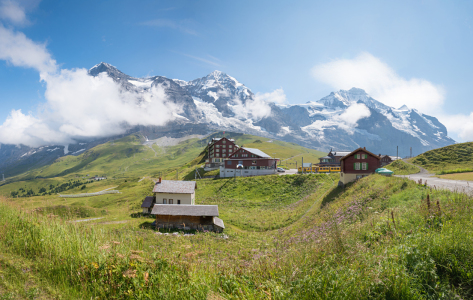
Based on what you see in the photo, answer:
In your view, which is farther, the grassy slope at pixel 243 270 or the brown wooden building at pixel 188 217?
the brown wooden building at pixel 188 217

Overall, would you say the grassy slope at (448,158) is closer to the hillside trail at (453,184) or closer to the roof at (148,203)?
the hillside trail at (453,184)

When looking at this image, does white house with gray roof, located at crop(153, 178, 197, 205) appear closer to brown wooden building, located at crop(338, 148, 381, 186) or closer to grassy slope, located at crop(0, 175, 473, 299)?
brown wooden building, located at crop(338, 148, 381, 186)

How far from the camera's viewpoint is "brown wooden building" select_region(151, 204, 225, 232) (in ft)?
112

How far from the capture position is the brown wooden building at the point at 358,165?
41.4 meters

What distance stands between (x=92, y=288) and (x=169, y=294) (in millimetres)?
1828

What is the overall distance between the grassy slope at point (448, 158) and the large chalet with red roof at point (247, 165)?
46163 millimetres

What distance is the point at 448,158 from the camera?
61.2 metres

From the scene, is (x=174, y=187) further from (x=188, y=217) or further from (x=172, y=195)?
(x=188, y=217)

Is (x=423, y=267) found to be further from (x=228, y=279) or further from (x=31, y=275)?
(x=31, y=275)

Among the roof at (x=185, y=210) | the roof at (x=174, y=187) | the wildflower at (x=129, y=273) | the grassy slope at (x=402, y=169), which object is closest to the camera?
the wildflower at (x=129, y=273)

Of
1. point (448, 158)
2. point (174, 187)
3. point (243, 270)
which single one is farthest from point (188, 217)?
point (448, 158)

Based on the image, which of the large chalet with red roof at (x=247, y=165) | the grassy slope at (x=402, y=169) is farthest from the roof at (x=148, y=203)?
the grassy slope at (x=402, y=169)

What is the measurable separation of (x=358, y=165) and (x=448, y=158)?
136ft

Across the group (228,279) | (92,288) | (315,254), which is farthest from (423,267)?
(92,288)
